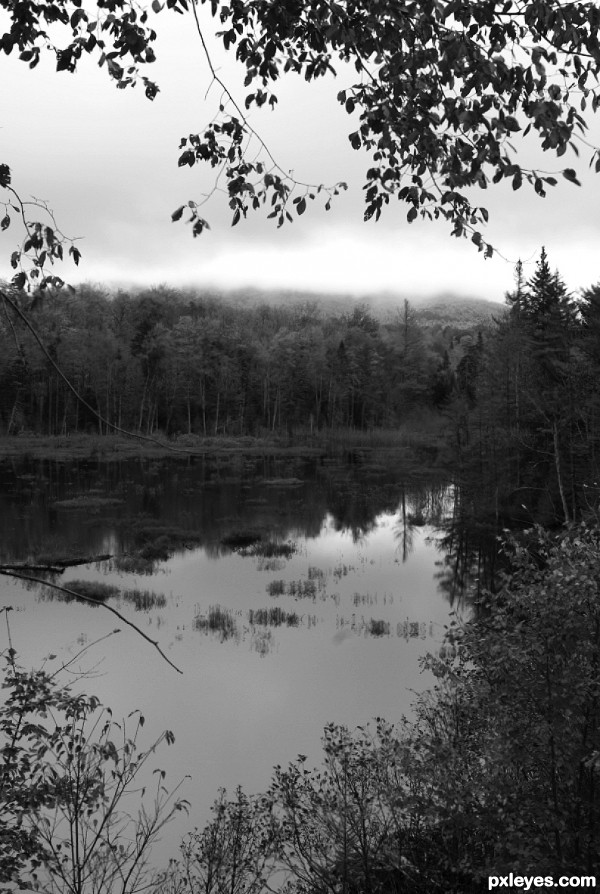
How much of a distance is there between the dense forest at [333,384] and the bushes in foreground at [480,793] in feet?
72.6

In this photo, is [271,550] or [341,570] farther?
[271,550]

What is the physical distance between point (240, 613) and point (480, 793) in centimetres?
1303

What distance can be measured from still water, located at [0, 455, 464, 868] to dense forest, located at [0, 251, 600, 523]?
6562 mm

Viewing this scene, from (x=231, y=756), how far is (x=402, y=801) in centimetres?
562

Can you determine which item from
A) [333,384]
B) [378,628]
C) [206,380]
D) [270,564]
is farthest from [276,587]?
[333,384]

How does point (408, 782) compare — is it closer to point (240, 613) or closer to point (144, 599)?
point (240, 613)

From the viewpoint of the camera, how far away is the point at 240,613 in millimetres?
19656

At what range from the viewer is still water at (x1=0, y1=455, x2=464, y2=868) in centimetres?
1341

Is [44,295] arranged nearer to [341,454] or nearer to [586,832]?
[586,832]

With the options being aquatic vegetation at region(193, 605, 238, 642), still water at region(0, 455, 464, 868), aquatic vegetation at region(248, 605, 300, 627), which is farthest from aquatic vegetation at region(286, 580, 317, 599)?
aquatic vegetation at region(193, 605, 238, 642)

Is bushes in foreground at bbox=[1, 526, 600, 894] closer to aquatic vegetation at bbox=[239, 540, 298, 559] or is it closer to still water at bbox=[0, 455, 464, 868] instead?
still water at bbox=[0, 455, 464, 868]

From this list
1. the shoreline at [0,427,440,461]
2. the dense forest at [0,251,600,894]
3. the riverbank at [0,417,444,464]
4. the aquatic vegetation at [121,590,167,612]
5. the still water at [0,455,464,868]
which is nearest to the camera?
the dense forest at [0,251,600,894]

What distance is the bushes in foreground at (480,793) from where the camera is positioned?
6.37m

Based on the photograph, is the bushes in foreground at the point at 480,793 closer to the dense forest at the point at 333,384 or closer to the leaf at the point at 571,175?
the leaf at the point at 571,175
